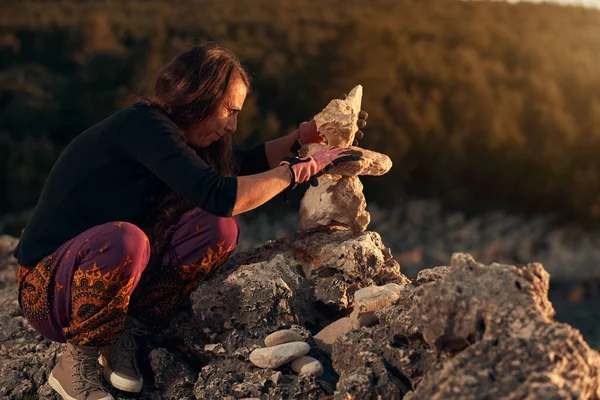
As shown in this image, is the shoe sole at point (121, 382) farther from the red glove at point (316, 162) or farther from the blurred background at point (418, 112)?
the blurred background at point (418, 112)

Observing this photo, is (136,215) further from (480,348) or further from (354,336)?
(480,348)

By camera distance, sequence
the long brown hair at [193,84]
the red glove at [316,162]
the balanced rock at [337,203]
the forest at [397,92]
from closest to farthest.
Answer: the red glove at [316,162]
the long brown hair at [193,84]
the balanced rock at [337,203]
the forest at [397,92]

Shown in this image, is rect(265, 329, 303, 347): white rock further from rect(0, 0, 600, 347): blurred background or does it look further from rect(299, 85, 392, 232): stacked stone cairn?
rect(0, 0, 600, 347): blurred background

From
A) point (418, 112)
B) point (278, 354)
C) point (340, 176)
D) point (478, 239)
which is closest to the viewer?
point (278, 354)

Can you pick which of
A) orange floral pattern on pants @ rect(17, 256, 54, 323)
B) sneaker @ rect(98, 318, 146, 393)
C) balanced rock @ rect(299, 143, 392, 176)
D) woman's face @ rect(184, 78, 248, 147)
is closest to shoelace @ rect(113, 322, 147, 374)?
sneaker @ rect(98, 318, 146, 393)

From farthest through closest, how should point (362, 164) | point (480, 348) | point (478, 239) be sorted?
1. point (478, 239)
2. point (362, 164)
3. point (480, 348)

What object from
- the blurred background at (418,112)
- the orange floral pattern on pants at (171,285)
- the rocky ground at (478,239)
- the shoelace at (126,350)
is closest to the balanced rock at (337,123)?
the orange floral pattern on pants at (171,285)

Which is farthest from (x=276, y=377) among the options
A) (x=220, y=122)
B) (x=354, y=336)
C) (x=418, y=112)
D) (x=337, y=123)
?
(x=418, y=112)

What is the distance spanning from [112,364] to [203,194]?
1005 mm

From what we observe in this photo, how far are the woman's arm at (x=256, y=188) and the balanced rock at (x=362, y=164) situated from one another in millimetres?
462

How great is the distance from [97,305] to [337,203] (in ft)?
4.60

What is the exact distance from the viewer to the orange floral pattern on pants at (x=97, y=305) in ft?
11.4

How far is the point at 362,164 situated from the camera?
3.96 m

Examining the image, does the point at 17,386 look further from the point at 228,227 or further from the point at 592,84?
the point at 592,84
